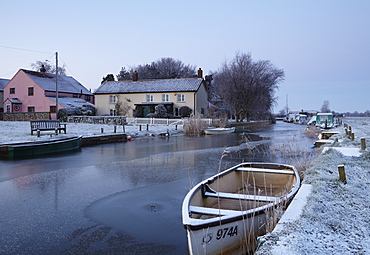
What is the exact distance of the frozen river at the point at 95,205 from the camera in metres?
5.23

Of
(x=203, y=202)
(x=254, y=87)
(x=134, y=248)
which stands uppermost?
(x=254, y=87)

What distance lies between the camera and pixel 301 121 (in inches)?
2606

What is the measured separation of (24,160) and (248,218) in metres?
12.1

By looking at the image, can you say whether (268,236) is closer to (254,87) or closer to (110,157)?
(110,157)

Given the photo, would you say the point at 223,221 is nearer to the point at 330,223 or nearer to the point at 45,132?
the point at 330,223

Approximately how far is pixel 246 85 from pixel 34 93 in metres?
30.6

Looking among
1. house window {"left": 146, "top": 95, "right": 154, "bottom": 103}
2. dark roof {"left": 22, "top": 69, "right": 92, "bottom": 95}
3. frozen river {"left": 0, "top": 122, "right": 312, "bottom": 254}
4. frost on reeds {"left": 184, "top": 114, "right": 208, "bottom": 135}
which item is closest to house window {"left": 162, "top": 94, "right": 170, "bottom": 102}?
house window {"left": 146, "top": 95, "right": 154, "bottom": 103}

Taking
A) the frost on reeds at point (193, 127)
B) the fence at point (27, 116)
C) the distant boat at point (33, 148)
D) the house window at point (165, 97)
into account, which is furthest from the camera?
the house window at point (165, 97)

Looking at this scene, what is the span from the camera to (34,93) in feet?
145

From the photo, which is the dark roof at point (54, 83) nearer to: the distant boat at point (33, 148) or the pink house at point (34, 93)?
the pink house at point (34, 93)

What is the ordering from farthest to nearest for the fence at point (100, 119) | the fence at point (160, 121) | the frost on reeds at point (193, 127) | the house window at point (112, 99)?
the house window at point (112, 99)
the fence at point (160, 121)
the fence at point (100, 119)
the frost on reeds at point (193, 127)

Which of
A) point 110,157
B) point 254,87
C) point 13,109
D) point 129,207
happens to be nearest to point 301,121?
point 254,87

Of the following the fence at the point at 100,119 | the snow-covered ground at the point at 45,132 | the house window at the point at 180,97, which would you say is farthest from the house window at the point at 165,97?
the snow-covered ground at the point at 45,132

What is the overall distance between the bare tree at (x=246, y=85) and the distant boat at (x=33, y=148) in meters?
34.9
